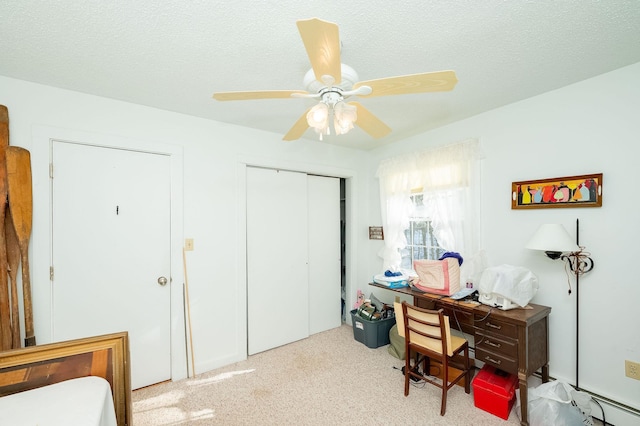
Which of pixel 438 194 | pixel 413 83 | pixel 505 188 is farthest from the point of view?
pixel 438 194

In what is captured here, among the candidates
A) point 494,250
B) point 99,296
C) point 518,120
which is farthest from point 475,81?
point 99,296

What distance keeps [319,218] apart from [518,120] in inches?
91.9

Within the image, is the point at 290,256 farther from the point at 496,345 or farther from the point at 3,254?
the point at 3,254

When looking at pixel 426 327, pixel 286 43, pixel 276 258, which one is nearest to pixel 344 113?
pixel 286 43

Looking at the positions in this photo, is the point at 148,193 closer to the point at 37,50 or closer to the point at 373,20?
the point at 37,50

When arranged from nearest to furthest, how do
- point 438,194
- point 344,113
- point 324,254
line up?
point 344,113 < point 438,194 < point 324,254

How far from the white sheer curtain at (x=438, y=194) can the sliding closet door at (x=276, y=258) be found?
1.08 meters

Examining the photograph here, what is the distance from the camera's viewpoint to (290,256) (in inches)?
131

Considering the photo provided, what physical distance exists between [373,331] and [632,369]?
6.50 feet

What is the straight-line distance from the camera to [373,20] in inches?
54.3

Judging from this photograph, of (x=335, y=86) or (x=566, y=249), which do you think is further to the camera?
(x=566, y=249)

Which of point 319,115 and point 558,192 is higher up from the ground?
point 319,115

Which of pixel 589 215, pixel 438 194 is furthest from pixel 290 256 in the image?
pixel 589 215

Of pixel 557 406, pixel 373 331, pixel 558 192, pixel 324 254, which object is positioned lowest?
pixel 373 331
